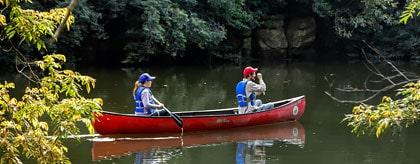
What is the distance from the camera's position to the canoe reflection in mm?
10266

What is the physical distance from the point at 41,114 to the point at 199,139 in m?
7.63

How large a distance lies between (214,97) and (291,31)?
12.9m

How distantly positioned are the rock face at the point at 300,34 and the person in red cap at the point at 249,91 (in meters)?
16.3

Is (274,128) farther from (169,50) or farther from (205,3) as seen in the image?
(205,3)

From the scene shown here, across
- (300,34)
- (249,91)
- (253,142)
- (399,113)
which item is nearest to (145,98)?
(253,142)

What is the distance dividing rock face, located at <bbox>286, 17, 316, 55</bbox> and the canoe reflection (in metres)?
16.4

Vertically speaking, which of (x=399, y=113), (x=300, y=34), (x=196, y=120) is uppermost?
(x=300, y=34)

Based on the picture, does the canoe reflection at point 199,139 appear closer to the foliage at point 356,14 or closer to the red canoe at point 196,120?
the red canoe at point 196,120

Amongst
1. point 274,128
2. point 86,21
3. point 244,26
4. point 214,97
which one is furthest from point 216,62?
point 274,128

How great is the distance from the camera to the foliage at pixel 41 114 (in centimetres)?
363

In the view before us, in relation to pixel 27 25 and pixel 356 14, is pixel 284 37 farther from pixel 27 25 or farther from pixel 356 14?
pixel 27 25

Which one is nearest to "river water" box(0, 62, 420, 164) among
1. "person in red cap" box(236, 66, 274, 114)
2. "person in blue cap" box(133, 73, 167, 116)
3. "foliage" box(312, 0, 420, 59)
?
"person in red cap" box(236, 66, 274, 114)

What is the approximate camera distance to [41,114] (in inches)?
149

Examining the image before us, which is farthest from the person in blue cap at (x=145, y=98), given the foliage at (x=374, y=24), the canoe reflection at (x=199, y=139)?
the foliage at (x=374, y=24)
